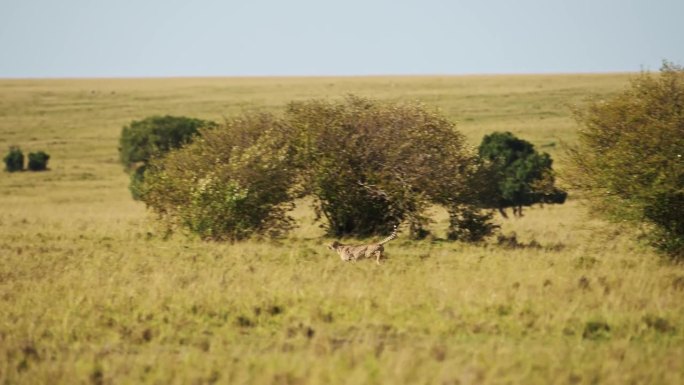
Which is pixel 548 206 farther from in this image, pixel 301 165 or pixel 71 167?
pixel 71 167

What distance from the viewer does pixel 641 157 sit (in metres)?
19.0

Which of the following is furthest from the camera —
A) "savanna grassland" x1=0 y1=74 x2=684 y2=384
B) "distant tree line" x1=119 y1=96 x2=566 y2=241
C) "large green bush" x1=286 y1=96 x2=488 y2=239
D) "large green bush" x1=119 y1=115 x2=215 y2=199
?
"large green bush" x1=119 y1=115 x2=215 y2=199

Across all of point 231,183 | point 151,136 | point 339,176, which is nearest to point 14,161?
point 151,136

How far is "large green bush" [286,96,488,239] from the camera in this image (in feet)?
75.3

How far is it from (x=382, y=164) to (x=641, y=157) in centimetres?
664

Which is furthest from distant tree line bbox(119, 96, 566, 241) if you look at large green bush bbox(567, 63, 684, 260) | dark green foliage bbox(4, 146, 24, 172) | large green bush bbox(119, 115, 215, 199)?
dark green foliage bbox(4, 146, 24, 172)


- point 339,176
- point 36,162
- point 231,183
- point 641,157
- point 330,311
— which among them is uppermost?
point 641,157

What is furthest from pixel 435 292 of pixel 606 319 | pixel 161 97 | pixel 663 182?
pixel 161 97

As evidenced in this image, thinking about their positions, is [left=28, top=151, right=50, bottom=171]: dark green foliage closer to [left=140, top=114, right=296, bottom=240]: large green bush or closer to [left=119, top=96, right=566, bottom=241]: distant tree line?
[left=140, top=114, right=296, bottom=240]: large green bush

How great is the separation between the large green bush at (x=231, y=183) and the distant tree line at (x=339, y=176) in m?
0.03

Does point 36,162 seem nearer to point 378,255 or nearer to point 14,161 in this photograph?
point 14,161

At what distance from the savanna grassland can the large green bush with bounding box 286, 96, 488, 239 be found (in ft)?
3.55

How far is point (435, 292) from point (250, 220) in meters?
10.6

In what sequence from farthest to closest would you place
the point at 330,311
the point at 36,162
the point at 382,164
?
the point at 36,162 → the point at 382,164 → the point at 330,311
